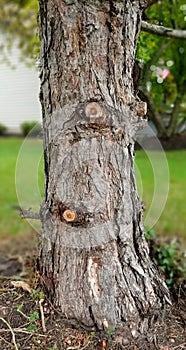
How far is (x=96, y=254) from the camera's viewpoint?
192 centimetres

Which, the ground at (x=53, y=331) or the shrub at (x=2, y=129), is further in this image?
the shrub at (x=2, y=129)

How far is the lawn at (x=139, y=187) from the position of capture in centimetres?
230

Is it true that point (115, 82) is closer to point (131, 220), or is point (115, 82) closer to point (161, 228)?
point (131, 220)

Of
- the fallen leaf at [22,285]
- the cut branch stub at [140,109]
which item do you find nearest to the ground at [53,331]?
the fallen leaf at [22,285]

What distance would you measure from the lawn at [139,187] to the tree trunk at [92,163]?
0.32 meters

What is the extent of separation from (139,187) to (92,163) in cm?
70

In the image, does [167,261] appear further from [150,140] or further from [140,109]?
[140,109]

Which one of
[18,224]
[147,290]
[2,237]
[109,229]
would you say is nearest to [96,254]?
[109,229]

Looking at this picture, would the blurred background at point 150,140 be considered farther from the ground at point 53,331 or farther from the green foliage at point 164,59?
the ground at point 53,331

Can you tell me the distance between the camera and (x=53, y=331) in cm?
191

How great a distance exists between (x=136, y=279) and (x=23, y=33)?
33.5ft

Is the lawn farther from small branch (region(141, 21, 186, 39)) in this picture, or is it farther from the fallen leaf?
small branch (region(141, 21, 186, 39))

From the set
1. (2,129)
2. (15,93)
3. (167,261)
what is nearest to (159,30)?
(167,261)

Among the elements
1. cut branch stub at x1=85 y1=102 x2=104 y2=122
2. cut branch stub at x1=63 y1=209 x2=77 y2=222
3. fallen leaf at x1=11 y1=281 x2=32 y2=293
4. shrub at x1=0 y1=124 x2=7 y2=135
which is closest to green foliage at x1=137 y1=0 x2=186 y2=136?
cut branch stub at x1=85 y1=102 x2=104 y2=122
